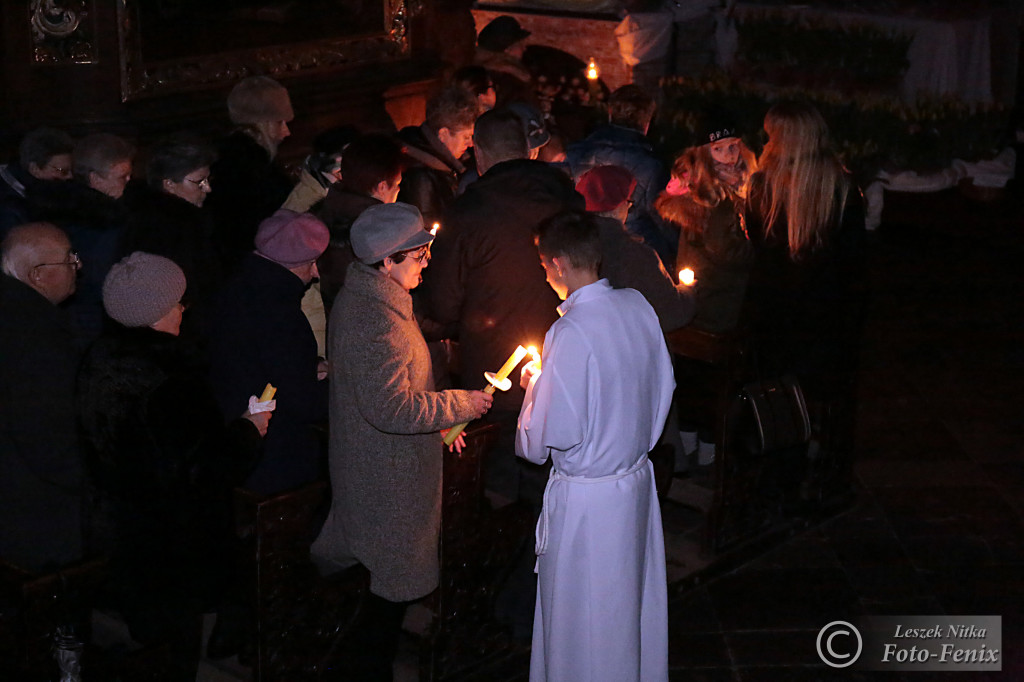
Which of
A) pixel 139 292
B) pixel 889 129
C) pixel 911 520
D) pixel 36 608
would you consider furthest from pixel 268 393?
pixel 889 129

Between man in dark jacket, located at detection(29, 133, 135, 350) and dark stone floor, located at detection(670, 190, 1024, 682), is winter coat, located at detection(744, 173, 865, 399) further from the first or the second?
man in dark jacket, located at detection(29, 133, 135, 350)

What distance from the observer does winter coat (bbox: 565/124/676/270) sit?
6.31m

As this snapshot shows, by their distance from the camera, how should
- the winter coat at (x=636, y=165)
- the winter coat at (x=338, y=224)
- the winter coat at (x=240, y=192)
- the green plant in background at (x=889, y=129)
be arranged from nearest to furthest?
the winter coat at (x=338, y=224) < the winter coat at (x=240, y=192) < the winter coat at (x=636, y=165) < the green plant in background at (x=889, y=129)

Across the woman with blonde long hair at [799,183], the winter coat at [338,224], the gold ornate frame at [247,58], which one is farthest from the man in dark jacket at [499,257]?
the gold ornate frame at [247,58]

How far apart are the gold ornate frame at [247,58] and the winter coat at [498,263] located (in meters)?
Result: 3.56

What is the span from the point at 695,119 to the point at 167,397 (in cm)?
846

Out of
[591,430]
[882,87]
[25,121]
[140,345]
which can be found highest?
[140,345]

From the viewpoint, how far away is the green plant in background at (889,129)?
38.3 feet

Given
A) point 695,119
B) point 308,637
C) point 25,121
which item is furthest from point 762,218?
point 695,119

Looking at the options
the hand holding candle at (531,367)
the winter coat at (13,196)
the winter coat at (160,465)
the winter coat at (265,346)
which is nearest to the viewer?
the winter coat at (160,465)

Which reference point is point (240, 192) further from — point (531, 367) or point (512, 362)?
point (512, 362)

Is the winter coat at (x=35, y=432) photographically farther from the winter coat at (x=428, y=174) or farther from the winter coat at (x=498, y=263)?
the winter coat at (x=428, y=174)

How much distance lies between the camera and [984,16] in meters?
13.8

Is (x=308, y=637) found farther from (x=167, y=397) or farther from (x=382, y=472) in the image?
(x=167, y=397)
